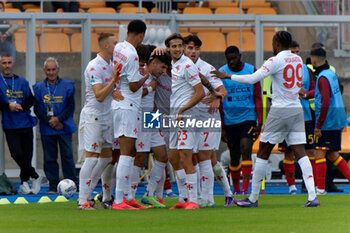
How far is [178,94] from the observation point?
9016 mm

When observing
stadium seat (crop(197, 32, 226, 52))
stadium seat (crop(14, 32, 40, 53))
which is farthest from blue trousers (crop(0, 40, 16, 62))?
stadium seat (crop(197, 32, 226, 52))

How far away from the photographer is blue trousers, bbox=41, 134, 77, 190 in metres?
13.4

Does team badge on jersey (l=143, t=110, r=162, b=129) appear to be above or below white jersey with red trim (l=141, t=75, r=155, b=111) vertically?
below

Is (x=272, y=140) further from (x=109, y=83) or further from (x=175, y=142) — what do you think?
(x=109, y=83)

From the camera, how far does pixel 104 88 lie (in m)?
8.98

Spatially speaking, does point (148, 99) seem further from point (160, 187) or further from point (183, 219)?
point (183, 219)

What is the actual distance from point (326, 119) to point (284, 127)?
3.51 m

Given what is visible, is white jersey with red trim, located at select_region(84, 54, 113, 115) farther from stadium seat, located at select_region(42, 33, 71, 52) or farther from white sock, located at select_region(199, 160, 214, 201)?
stadium seat, located at select_region(42, 33, 71, 52)

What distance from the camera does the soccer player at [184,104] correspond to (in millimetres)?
8898

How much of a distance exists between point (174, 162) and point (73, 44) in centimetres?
699

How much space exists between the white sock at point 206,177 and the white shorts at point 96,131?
3.70 feet

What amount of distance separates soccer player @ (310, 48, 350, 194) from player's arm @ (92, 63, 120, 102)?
13.4 ft

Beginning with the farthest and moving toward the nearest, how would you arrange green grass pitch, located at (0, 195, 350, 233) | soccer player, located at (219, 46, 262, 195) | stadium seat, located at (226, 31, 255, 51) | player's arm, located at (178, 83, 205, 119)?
stadium seat, located at (226, 31, 255, 51) → soccer player, located at (219, 46, 262, 195) → player's arm, located at (178, 83, 205, 119) → green grass pitch, located at (0, 195, 350, 233)

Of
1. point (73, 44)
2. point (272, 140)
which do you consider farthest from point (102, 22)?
point (272, 140)
